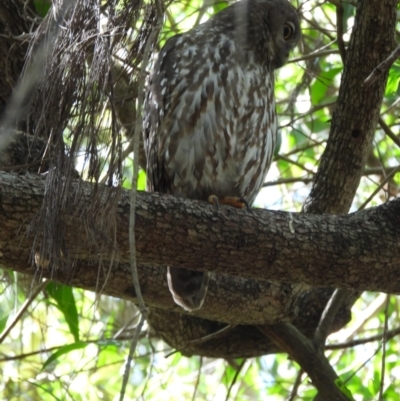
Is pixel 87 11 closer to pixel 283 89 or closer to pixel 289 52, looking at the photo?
pixel 289 52

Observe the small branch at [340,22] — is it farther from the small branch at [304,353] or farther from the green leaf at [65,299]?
the green leaf at [65,299]

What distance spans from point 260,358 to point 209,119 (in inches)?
93.2

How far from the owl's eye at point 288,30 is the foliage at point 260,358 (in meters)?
0.12

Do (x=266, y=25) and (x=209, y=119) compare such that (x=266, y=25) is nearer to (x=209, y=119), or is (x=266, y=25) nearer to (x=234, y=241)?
(x=209, y=119)

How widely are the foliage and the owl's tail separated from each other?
50 cm

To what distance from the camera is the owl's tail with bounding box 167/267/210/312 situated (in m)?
3.06

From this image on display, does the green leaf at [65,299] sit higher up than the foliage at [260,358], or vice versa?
the foliage at [260,358]

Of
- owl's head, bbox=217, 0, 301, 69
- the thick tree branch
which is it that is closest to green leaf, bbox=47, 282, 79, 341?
the thick tree branch

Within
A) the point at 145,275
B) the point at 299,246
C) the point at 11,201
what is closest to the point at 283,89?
the point at 145,275

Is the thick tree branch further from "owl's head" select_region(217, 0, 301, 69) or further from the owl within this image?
"owl's head" select_region(217, 0, 301, 69)

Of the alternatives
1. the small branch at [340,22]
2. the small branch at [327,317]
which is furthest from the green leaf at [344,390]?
the small branch at [340,22]

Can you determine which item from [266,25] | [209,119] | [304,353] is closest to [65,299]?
[209,119]

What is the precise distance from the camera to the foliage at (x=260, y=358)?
12.7ft

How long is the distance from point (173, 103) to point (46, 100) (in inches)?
53.3
